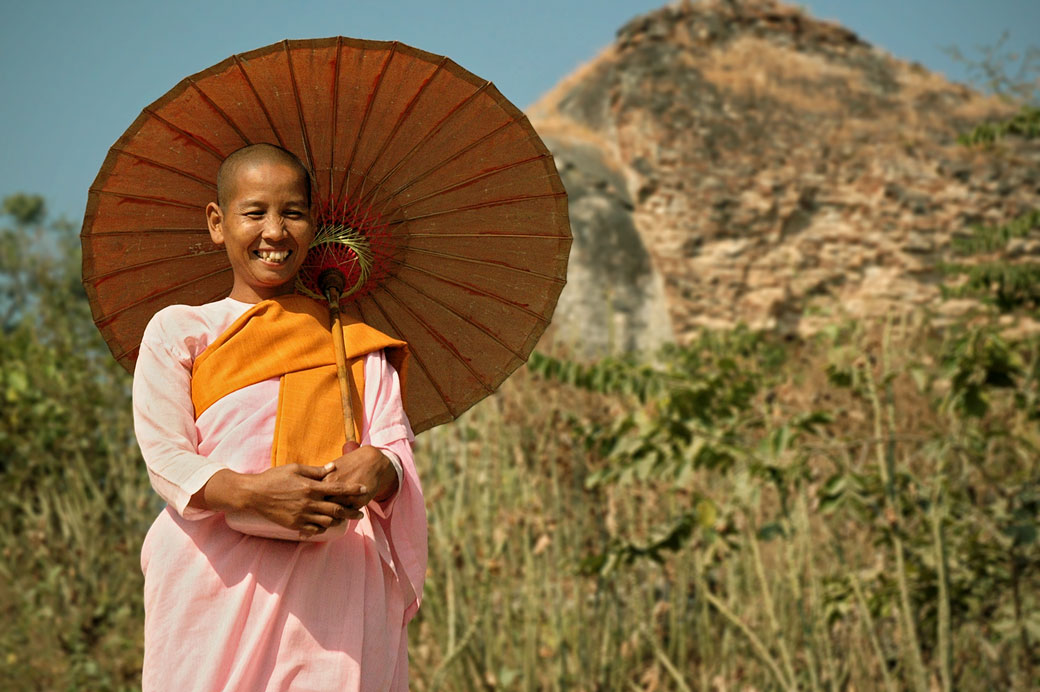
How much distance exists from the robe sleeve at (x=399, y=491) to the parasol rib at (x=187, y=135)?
1.64ft

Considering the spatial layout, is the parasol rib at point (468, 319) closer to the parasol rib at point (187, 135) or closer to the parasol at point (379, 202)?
the parasol at point (379, 202)

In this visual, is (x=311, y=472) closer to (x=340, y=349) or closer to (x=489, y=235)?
(x=340, y=349)

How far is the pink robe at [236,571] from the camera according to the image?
71.9 inches

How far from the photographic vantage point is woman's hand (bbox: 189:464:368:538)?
1.73m

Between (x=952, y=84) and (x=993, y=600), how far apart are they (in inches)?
497

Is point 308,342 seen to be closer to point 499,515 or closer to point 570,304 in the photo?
point 499,515

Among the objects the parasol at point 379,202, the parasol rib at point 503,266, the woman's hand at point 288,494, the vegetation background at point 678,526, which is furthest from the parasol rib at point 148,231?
the vegetation background at point 678,526

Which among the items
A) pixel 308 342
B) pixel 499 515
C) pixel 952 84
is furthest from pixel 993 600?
pixel 952 84

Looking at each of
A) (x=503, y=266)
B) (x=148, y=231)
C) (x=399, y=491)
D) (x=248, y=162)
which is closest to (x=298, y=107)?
(x=248, y=162)

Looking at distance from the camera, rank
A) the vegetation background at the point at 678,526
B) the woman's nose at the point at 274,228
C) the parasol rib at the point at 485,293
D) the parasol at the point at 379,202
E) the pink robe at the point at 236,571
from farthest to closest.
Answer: the vegetation background at the point at 678,526
the parasol rib at the point at 485,293
the parasol at the point at 379,202
the woman's nose at the point at 274,228
the pink robe at the point at 236,571

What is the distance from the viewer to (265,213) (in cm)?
196

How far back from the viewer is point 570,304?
12.6 metres

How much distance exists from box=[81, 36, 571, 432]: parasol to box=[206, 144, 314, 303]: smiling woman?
12 cm

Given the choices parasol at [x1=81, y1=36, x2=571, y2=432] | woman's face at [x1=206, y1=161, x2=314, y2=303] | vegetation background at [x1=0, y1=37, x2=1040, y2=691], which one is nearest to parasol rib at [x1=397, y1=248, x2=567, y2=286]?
parasol at [x1=81, y1=36, x2=571, y2=432]
